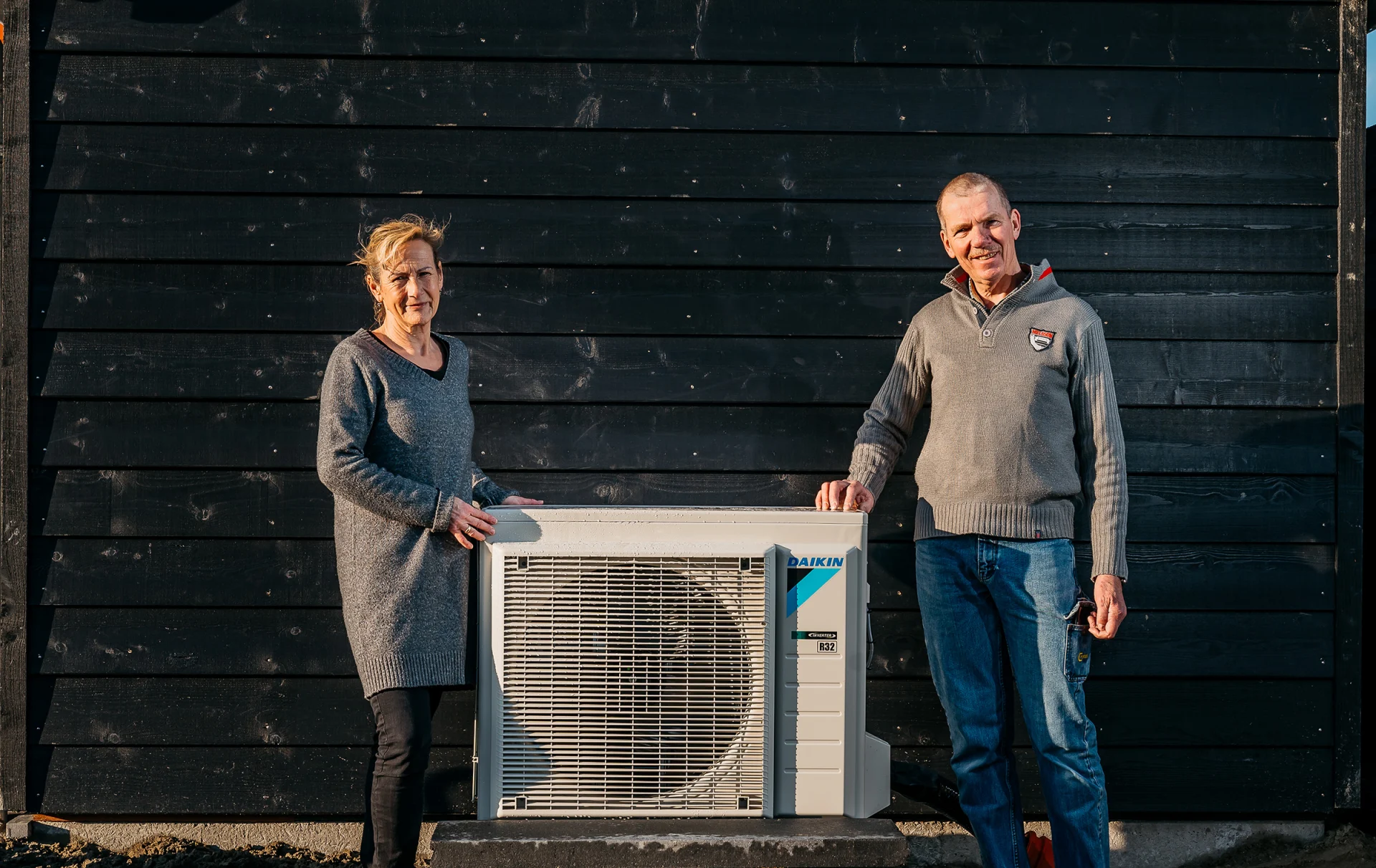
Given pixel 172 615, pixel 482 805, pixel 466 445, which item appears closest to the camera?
pixel 482 805

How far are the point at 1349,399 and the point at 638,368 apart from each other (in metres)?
1.99

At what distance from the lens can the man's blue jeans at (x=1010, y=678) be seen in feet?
7.00

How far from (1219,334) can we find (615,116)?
1.80m

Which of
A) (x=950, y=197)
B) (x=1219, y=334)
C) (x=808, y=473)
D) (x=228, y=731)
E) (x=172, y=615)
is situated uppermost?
(x=950, y=197)

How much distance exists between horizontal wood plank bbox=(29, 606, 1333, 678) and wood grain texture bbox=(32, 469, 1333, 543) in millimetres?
222

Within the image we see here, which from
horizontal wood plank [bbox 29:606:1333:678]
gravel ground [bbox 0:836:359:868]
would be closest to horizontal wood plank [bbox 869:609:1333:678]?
horizontal wood plank [bbox 29:606:1333:678]

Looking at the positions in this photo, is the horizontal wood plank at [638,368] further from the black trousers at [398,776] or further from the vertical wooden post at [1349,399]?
the black trousers at [398,776]

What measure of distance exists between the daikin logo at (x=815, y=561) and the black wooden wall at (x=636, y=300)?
720mm

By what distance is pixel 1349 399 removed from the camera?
2.77 m

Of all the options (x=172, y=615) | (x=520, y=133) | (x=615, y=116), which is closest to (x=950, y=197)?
(x=615, y=116)

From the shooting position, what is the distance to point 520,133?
2.74m

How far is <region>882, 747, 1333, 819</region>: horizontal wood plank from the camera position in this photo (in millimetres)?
2771

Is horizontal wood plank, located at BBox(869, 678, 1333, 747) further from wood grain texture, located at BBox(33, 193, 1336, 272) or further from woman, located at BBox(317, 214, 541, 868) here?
woman, located at BBox(317, 214, 541, 868)

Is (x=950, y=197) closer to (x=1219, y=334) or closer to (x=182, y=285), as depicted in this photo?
(x=1219, y=334)
